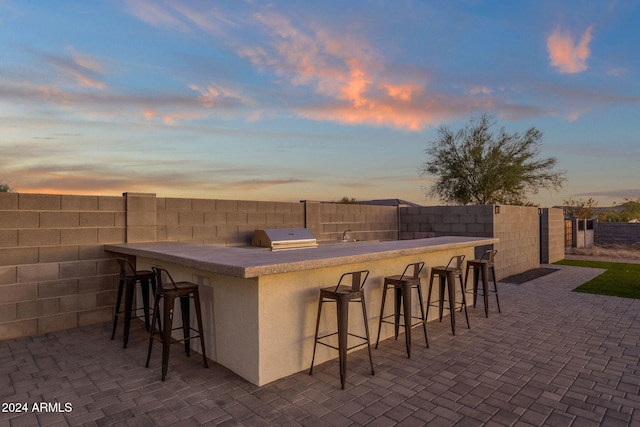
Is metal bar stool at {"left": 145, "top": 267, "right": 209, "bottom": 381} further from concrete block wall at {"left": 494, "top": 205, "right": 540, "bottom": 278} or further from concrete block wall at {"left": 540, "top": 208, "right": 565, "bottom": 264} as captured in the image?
concrete block wall at {"left": 540, "top": 208, "right": 565, "bottom": 264}

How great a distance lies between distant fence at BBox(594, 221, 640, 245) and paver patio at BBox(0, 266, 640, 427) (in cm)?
1707

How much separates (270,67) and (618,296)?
7656 millimetres

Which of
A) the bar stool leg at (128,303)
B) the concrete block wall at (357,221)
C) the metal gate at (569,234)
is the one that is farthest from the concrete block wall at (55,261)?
the metal gate at (569,234)

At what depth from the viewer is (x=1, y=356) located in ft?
12.2

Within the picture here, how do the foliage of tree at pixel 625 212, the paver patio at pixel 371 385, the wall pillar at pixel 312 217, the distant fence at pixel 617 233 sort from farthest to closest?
1. the foliage of tree at pixel 625 212
2. the distant fence at pixel 617 233
3. the wall pillar at pixel 312 217
4. the paver patio at pixel 371 385

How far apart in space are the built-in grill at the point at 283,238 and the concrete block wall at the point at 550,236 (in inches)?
334

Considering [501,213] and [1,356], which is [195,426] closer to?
[1,356]

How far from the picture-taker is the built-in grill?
619 centimetres

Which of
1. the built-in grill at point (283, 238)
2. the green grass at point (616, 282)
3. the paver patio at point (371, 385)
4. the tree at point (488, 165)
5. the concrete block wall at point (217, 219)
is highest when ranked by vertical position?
the tree at point (488, 165)

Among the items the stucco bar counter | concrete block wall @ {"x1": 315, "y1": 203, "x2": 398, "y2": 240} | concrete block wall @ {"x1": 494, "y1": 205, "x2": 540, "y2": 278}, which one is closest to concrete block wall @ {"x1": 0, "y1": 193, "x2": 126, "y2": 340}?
the stucco bar counter

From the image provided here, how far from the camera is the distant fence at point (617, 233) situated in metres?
17.5

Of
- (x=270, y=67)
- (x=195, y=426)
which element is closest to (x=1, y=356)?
(x=195, y=426)

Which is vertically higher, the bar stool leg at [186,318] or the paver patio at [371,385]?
the bar stool leg at [186,318]

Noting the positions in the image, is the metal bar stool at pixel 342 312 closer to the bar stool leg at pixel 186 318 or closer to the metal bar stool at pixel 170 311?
the metal bar stool at pixel 170 311
